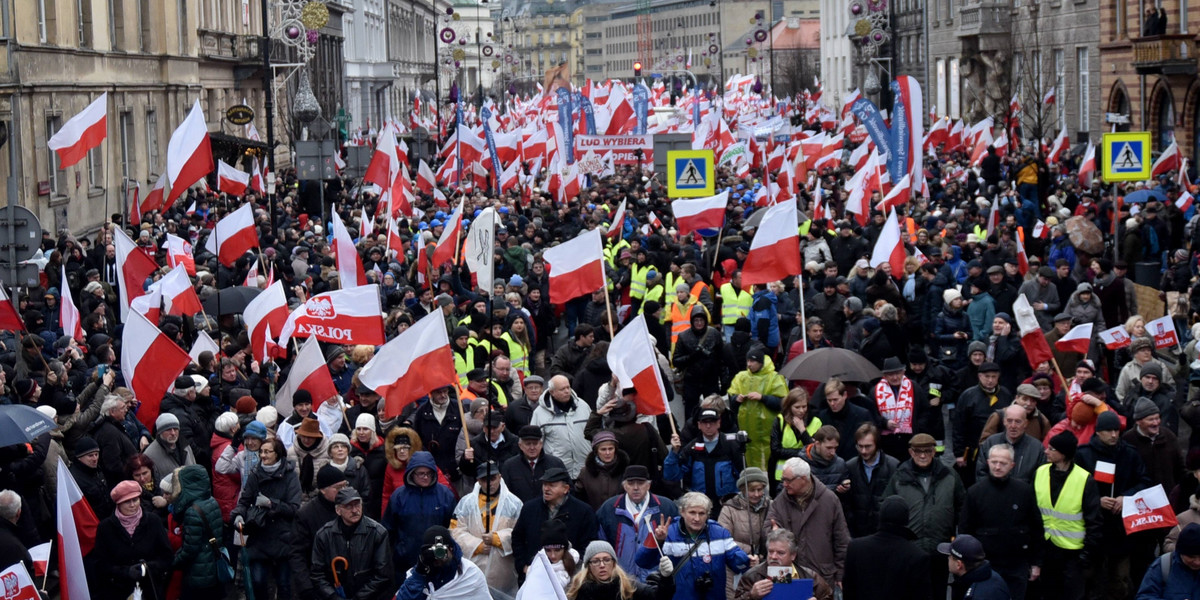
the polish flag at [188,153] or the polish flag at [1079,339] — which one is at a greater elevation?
the polish flag at [188,153]

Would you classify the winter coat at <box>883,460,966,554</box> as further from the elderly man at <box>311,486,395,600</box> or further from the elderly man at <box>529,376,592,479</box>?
the elderly man at <box>311,486,395,600</box>

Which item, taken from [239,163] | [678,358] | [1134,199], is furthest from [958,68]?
[678,358]

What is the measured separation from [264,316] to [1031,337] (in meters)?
5.85

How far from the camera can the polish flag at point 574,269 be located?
14898 millimetres

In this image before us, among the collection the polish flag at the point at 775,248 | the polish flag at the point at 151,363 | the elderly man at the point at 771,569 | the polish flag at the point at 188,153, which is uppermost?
the polish flag at the point at 188,153

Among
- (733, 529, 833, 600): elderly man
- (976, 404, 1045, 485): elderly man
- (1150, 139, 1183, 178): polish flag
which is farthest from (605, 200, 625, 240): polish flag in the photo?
(733, 529, 833, 600): elderly man

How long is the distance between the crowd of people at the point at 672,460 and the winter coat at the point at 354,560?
0.6 inches

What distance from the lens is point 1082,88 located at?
44625mm

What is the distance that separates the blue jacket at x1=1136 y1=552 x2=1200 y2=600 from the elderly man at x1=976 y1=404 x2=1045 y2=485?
1624mm

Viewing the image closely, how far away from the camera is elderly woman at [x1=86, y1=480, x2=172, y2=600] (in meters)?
9.40

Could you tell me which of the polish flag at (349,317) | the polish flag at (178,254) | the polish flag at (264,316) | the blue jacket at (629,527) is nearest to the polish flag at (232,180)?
the polish flag at (178,254)

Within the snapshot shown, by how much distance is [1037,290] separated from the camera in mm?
15539

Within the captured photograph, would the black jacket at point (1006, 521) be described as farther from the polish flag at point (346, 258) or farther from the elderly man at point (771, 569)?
the polish flag at point (346, 258)

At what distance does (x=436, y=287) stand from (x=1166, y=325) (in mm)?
8183
